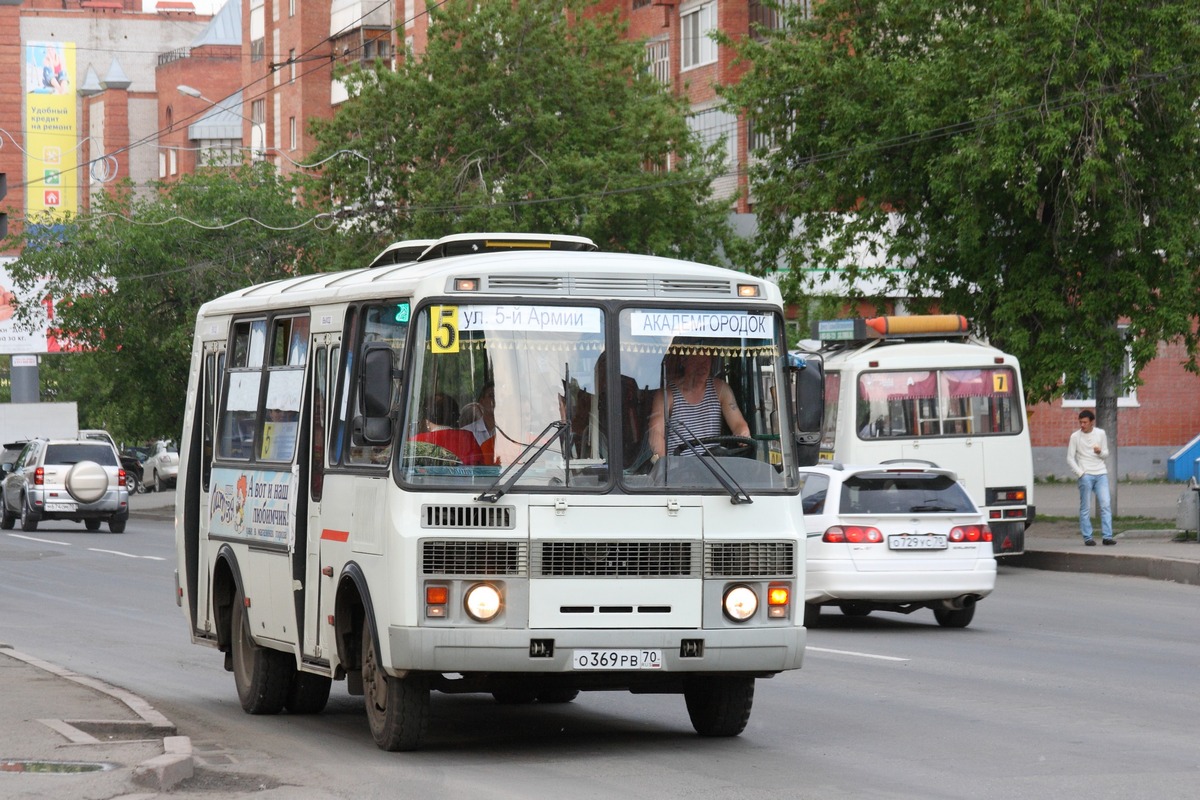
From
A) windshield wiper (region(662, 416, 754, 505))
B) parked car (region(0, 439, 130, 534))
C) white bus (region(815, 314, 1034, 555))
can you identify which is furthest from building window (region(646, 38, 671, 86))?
windshield wiper (region(662, 416, 754, 505))

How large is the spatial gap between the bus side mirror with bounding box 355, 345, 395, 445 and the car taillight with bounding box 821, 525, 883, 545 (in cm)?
853

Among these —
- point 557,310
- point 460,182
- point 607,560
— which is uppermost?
point 460,182

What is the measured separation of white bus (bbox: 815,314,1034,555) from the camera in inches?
1037

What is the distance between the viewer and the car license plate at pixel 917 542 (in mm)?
17406

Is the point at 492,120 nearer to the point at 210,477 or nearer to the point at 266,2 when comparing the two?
the point at 210,477

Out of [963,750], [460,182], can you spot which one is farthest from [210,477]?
[460,182]

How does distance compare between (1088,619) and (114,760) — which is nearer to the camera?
(114,760)

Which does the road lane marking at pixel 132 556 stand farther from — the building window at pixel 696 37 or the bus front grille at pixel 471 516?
the building window at pixel 696 37

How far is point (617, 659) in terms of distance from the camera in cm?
960

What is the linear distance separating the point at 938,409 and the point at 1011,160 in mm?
4180

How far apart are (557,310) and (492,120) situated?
1310 inches

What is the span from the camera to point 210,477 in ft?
41.8

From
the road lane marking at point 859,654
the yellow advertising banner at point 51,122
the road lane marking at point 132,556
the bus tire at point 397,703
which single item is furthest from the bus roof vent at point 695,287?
the yellow advertising banner at point 51,122

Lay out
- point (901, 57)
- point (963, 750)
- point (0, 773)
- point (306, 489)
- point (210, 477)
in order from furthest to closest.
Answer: point (901, 57) → point (210, 477) → point (306, 489) → point (963, 750) → point (0, 773)
